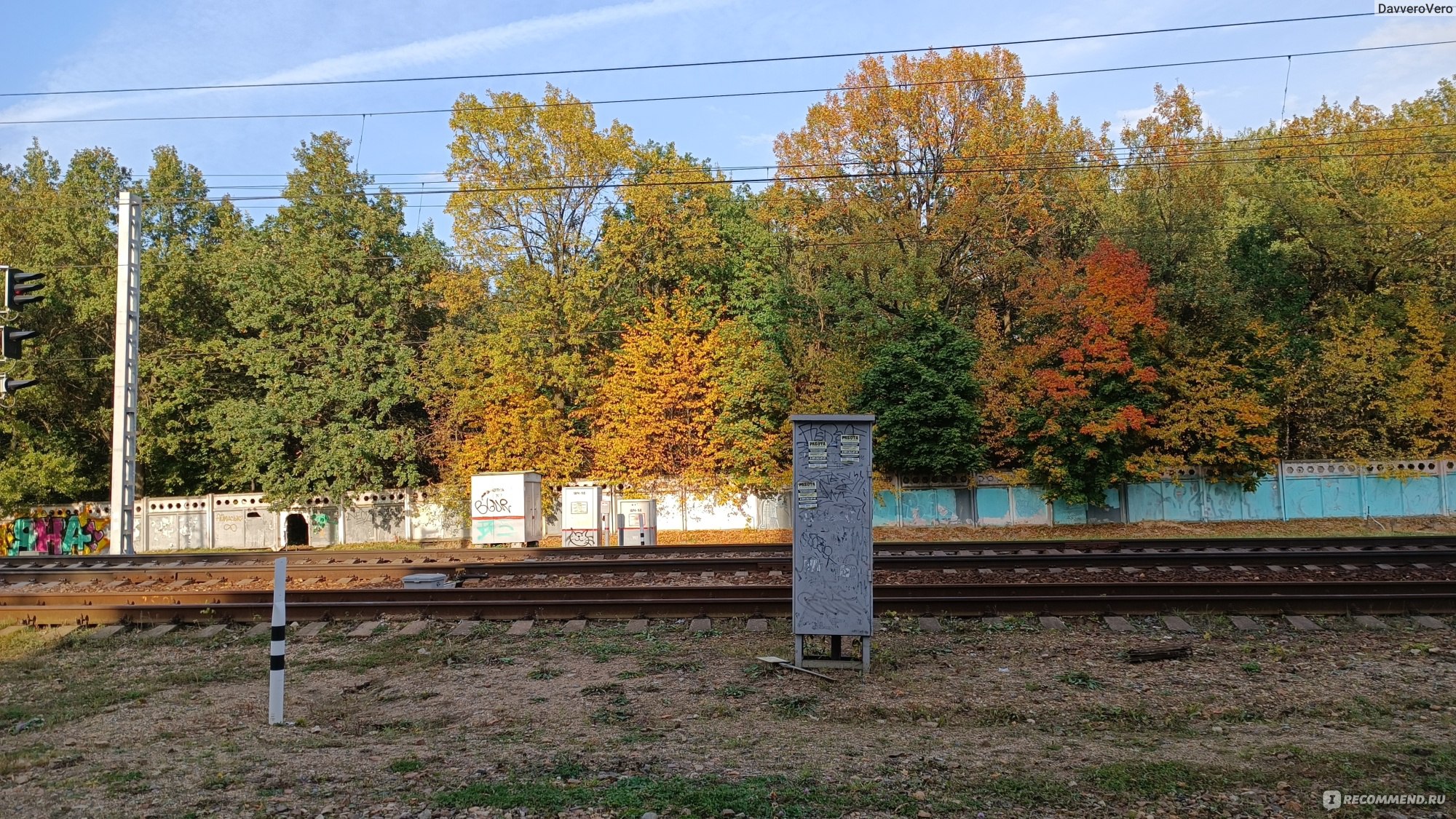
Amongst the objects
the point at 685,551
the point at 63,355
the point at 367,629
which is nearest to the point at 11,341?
the point at 367,629

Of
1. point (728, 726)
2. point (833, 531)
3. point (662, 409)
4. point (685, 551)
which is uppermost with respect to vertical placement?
point (662, 409)

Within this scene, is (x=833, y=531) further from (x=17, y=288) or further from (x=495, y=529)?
(x=495, y=529)

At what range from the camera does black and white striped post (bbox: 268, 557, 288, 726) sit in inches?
325

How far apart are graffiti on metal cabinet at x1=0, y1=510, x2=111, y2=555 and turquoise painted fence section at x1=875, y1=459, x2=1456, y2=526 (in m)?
26.5

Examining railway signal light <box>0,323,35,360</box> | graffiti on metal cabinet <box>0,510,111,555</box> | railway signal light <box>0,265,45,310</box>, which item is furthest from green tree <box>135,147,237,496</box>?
railway signal light <box>0,323,35,360</box>

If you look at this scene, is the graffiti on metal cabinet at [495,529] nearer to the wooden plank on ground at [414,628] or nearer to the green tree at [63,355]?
the wooden plank on ground at [414,628]

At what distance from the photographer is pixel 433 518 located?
3428 centimetres

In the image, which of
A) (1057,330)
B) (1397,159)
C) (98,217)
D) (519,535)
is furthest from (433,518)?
(1397,159)

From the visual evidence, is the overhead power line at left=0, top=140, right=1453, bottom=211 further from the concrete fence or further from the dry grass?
the dry grass

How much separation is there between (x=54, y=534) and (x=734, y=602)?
2988 cm

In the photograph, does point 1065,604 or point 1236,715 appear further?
point 1065,604

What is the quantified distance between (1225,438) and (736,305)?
720 inches

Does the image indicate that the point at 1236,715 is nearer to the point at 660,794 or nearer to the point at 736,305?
the point at 660,794

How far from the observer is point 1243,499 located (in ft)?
105
